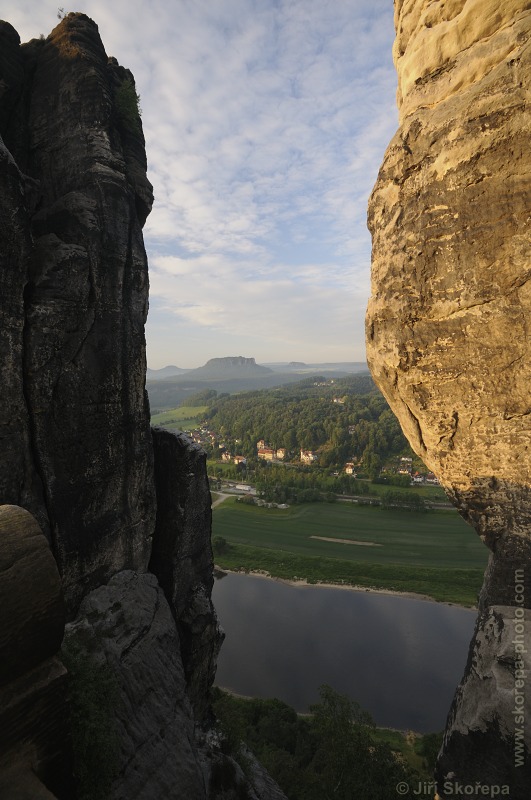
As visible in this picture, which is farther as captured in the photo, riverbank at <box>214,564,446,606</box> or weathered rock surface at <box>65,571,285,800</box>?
riverbank at <box>214,564,446,606</box>

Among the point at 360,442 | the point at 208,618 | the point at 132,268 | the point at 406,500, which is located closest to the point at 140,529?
the point at 208,618

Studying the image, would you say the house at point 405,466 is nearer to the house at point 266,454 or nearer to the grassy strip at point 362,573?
the house at point 266,454

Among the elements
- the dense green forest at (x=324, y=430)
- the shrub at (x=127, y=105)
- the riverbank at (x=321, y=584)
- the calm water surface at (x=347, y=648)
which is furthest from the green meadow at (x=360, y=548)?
the shrub at (x=127, y=105)

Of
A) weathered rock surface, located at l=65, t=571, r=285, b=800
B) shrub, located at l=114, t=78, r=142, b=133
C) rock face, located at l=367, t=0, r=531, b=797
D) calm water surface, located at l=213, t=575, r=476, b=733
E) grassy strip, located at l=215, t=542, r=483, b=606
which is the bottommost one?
calm water surface, located at l=213, t=575, r=476, b=733

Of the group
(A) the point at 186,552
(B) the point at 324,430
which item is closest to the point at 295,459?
(B) the point at 324,430

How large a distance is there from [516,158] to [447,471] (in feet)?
18.7

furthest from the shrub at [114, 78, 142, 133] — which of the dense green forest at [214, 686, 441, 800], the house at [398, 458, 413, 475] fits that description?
the house at [398, 458, 413, 475]

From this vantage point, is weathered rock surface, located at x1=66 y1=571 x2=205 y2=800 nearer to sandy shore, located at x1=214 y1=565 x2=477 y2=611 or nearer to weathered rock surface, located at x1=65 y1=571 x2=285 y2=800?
weathered rock surface, located at x1=65 y1=571 x2=285 y2=800

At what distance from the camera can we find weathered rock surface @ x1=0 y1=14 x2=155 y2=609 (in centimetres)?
1052

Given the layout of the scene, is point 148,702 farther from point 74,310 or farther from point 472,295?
point 472,295

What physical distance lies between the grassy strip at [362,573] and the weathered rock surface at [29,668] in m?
44.2

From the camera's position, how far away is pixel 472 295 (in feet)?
23.8

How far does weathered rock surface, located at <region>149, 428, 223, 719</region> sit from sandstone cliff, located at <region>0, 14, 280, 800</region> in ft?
0.17

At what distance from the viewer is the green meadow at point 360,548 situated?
44875 millimetres
